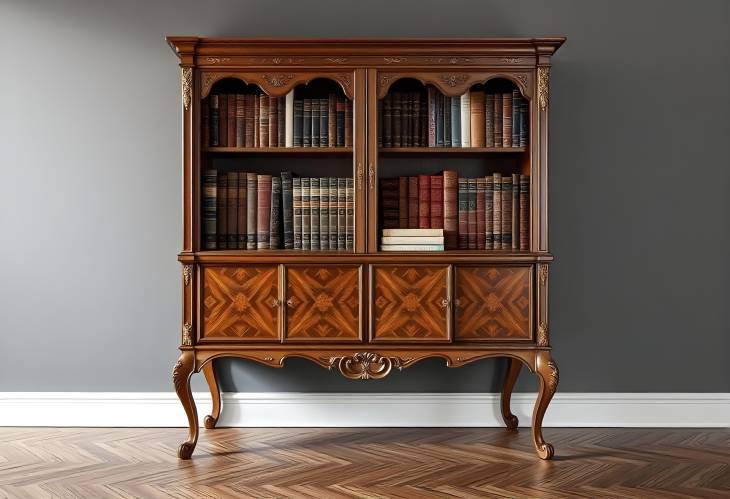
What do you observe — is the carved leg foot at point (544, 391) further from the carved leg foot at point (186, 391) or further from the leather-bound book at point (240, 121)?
the leather-bound book at point (240, 121)

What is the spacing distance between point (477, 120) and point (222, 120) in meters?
1.12

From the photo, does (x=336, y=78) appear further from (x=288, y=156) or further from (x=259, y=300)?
(x=259, y=300)

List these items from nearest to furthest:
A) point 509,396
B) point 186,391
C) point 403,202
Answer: point 186,391, point 403,202, point 509,396

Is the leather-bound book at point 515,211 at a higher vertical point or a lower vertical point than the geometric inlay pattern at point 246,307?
higher

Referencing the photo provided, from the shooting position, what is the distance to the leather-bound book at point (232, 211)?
9.93 ft

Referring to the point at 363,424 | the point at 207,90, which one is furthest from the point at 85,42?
the point at 363,424

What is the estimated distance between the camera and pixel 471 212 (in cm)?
304

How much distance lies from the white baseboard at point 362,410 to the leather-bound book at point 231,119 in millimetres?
1210

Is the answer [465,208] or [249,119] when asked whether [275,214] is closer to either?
[249,119]

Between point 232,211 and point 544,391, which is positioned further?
point 232,211

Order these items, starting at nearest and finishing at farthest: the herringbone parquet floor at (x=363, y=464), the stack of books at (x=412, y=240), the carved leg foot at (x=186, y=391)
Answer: the herringbone parquet floor at (x=363, y=464), the carved leg foot at (x=186, y=391), the stack of books at (x=412, y=240)

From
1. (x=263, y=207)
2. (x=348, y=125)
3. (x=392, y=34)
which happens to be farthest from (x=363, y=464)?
(x=392, y=34)

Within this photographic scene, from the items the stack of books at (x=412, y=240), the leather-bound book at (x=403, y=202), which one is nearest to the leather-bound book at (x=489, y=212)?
the stack of books at (x=412, y=240)

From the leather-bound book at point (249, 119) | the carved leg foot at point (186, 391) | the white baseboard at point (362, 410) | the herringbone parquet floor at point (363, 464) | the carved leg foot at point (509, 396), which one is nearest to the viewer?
the herringbone parquet floor at point (363, 464)
